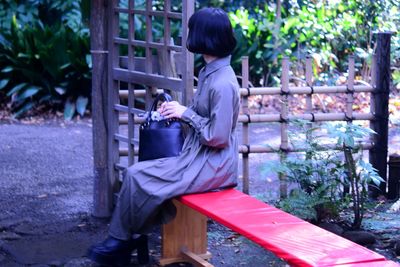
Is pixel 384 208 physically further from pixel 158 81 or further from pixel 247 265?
pixel 158 81

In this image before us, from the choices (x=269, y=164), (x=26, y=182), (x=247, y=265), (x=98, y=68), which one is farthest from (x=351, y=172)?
(x=26, y=182)

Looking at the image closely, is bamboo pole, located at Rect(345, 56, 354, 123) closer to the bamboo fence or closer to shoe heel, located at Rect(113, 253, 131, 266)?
the bamboo fence

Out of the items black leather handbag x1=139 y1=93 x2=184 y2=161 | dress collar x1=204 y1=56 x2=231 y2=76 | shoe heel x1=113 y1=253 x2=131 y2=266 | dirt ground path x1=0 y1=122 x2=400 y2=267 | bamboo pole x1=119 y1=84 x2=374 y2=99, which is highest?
dress collar x1=204 y1=56 x2=231 y2=76

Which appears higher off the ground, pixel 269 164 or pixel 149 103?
pixel 149 103

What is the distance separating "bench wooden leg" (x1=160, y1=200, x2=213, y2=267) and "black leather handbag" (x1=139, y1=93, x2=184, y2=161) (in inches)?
14.6

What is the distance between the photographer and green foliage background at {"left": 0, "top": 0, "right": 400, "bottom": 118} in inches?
424

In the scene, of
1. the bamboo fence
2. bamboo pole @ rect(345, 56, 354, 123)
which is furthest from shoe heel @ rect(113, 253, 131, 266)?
bamboo pole @ rect(345, 56, 354, 123)

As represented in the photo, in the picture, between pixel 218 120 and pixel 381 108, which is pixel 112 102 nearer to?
pixel 218 120

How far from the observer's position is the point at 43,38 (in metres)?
11.1

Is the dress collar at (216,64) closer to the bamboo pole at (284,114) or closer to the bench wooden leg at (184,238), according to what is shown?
the bench wooden leg at (184,238)

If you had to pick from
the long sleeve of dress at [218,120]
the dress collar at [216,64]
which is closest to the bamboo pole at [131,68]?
the dress collar at [216,64]

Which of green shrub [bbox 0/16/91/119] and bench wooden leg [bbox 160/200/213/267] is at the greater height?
green shrub [bbox 0/16/91/119]

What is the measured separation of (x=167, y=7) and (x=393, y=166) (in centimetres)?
246

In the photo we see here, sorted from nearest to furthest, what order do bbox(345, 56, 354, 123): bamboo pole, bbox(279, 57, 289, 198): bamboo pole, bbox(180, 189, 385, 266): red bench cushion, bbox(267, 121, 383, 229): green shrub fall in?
bbox(180, 189, 385, 266): red bench cushion < bbox(267, 121, 383, 229): green shrub < bbox(279, 57, 289, 198): bamboo pole < bbox(345, 56, 354, 123): bamboo pole
